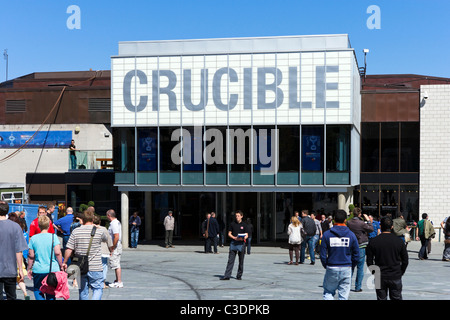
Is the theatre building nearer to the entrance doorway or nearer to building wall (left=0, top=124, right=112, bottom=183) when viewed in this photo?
the entrance doorway

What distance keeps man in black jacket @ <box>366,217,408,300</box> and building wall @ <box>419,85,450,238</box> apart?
25.0m

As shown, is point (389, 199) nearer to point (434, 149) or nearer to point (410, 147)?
point (410, 147)

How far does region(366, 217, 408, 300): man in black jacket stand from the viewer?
1035 cm

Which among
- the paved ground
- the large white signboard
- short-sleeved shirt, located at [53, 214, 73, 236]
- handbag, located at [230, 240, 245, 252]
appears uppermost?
the large white signboard

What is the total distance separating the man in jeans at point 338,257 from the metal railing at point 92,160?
2396cm

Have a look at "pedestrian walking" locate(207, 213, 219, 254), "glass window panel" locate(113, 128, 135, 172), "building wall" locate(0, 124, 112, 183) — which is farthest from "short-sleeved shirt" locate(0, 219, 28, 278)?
"building wall" locate(0, 124, 112, 183)

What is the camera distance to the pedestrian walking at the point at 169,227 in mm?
27312

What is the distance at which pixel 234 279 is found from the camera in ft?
55.7

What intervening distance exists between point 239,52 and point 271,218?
27.4 ft

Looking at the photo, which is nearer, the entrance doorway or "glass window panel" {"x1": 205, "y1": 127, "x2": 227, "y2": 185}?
"glass window panel" {"x1": 205, "y1": 127, "x2": 227, "y2": 185}

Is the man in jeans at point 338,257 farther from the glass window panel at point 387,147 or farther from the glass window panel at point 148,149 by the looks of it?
the glass window panel at point 387,147

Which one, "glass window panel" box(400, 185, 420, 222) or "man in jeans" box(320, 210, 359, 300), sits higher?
"man in jeans" box(320, 210, 359, 300)

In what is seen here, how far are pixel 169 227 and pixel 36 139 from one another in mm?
14062

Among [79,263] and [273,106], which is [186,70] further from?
[79,263]
